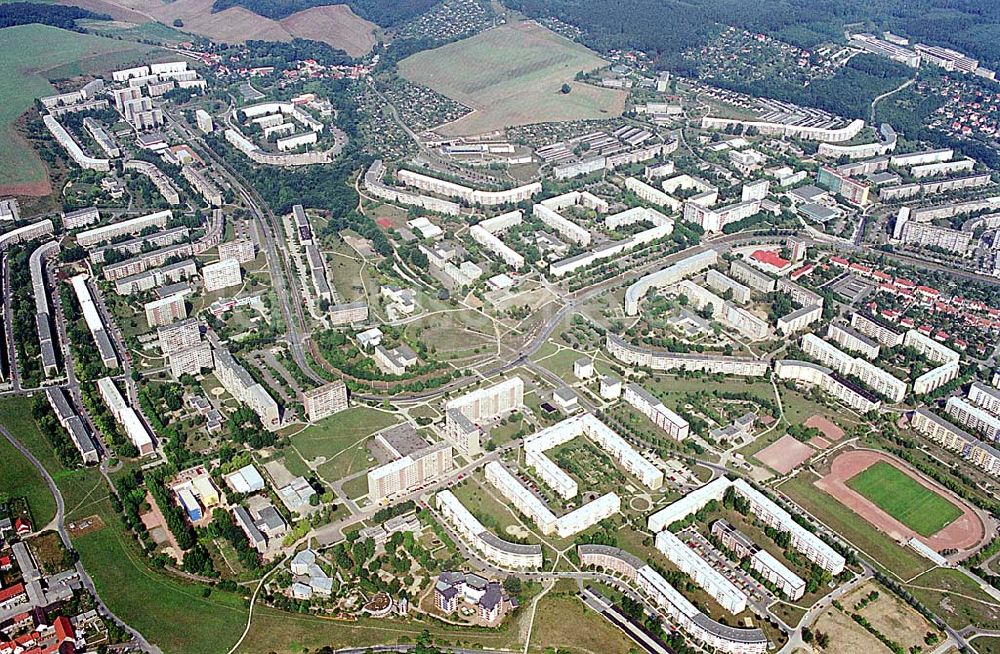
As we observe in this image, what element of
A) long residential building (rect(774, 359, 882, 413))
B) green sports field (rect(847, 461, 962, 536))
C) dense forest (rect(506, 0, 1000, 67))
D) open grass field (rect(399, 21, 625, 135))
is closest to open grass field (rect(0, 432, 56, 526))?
green sports field (rect(847, 461, 962, 536))

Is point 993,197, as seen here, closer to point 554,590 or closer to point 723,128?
point 723,128

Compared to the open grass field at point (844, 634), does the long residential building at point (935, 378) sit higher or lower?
higher

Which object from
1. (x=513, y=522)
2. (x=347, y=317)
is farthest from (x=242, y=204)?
(x=513, y=522)

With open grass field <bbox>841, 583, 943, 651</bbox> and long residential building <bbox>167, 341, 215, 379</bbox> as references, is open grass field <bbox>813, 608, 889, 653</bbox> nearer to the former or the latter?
open grass field <bbox>841, 583, 943, 651</bbox>

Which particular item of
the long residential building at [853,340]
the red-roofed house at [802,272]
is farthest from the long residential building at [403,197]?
the long residential building at [853,340]

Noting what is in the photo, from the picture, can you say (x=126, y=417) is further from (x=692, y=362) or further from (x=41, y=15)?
(x=41, y=15)

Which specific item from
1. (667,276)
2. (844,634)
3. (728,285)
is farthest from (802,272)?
(844,634)

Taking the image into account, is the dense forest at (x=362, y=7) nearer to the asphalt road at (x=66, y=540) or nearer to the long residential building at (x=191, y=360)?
the long residential building at (x=191, y=360)
